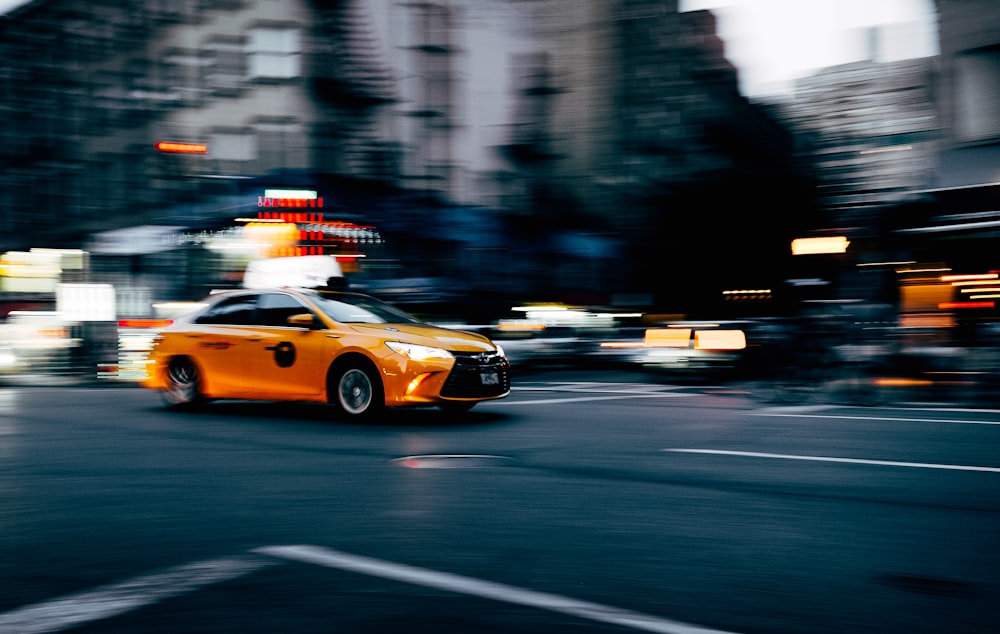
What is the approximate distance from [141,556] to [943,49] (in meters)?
21.3

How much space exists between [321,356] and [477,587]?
6.92 meters

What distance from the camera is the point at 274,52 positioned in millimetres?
50250

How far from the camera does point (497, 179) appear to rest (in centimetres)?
5153

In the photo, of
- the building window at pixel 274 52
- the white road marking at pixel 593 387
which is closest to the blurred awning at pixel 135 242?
the white road marking at pixel 593 387

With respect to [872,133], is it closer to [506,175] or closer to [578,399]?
[578,399]

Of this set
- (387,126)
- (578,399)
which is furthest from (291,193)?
(578,399)

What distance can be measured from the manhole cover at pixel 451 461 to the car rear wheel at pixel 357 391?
259 cm

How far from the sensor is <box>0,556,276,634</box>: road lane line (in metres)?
3.63

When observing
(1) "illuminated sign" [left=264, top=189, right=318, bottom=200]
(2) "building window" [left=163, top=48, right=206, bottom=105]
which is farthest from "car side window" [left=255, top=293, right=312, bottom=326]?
(2) "building window" [left=163, top=48, right=206, bottom=105]

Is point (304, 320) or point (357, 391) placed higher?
point (304, 320)

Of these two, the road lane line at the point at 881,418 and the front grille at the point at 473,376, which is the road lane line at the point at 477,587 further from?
the road lane line at the point at 881,418

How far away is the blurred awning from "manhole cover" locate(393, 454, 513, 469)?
1771 centimetres

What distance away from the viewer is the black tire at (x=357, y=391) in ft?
34.1

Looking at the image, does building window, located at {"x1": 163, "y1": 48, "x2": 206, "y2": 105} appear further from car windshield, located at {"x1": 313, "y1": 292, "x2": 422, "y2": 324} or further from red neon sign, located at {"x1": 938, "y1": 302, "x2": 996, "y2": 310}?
car windshield, located at {"x1": 313, "y1": 292, "x2": 422, "y2": 324}
